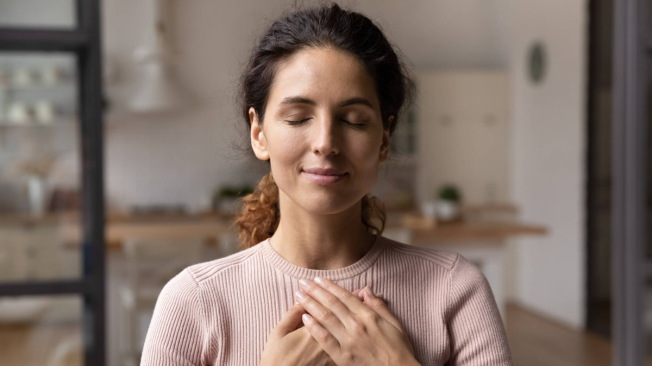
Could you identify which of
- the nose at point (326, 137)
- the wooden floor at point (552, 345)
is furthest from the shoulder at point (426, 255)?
the wooden floor at point (552, 345)

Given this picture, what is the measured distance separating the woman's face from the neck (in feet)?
0.22

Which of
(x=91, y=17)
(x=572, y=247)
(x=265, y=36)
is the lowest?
(x=572, y=247)

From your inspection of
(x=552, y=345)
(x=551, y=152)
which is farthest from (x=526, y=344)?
(x=551, y=152)

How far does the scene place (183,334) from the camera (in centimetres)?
89

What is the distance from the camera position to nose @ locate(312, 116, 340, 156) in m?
0.83

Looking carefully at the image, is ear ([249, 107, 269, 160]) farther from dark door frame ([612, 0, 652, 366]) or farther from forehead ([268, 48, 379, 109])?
dark door frame ([612, 0, 652, 366])

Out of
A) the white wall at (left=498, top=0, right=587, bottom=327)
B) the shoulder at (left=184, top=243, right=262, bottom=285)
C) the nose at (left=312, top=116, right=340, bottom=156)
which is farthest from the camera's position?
the white wall at (left=498, top=0, right=587, bottom=327)

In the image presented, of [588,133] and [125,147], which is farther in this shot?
[125,147]

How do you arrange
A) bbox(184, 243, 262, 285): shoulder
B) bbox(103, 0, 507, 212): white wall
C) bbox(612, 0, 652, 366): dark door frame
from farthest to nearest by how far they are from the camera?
bbox(103, 0, 507, 212): white wall, bbox(612, 0, 652, 366): dark door frame, bbox(184, 243, 262, 285): shoulder

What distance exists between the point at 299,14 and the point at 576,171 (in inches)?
176

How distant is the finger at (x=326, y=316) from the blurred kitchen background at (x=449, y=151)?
145cm

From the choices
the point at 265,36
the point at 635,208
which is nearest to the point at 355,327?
the point at 265,36

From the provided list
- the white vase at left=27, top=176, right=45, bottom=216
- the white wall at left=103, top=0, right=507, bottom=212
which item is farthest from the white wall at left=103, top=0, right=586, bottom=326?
the white vase at left=27, top=176, right=45, bottom=216

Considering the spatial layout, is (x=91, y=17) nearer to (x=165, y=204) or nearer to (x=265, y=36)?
(x=265, y=36)
